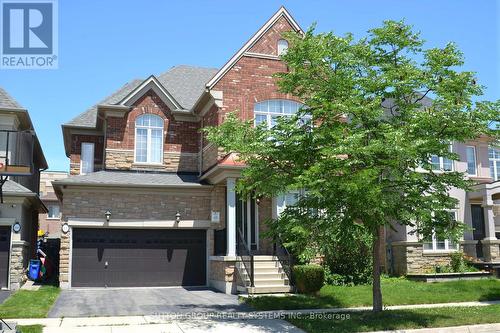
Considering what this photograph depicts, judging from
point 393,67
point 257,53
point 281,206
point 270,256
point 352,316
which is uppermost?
point 257,53

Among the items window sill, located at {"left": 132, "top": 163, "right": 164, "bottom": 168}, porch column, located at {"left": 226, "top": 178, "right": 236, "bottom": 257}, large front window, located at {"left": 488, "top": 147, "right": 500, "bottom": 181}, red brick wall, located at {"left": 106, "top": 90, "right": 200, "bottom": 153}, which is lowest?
porch column, located at {"left": 226, "top": 178, "right": 236, "bottom": 257}

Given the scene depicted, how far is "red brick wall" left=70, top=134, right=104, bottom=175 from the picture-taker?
23438 mm

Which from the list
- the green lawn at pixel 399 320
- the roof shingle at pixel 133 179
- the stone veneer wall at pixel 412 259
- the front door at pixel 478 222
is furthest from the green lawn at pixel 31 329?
the front door at pixel 478 222

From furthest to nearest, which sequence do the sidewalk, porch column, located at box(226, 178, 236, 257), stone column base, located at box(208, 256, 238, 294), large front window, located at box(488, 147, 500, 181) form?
large front window, located at box(488, 147, 500, 181) → porch column, located at box(226, 178, 236, 257) → stone column base, located at box(208, 256, 238, 294) → the sidewalk

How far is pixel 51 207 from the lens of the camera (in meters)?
49.7

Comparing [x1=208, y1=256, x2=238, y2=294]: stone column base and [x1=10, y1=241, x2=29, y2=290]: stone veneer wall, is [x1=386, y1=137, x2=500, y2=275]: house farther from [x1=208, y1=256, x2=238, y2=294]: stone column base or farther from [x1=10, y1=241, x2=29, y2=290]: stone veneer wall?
[x1=10, y1=241, x2=29, y2=290]: stone veneer wall

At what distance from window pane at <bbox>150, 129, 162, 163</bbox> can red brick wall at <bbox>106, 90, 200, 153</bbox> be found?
267 millimetres

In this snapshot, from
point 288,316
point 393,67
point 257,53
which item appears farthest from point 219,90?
point 288,316

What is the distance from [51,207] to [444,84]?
44.5 metres

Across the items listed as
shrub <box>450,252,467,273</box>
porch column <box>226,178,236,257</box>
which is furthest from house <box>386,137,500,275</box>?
porch column <box>226,178,236,257</box>

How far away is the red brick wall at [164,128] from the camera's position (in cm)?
2259

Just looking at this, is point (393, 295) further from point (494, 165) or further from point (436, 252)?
point (494, 165)

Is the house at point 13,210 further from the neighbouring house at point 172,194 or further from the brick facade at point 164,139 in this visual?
the brick facade at point 164,139

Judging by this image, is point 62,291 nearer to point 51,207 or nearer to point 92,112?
point 92,112
